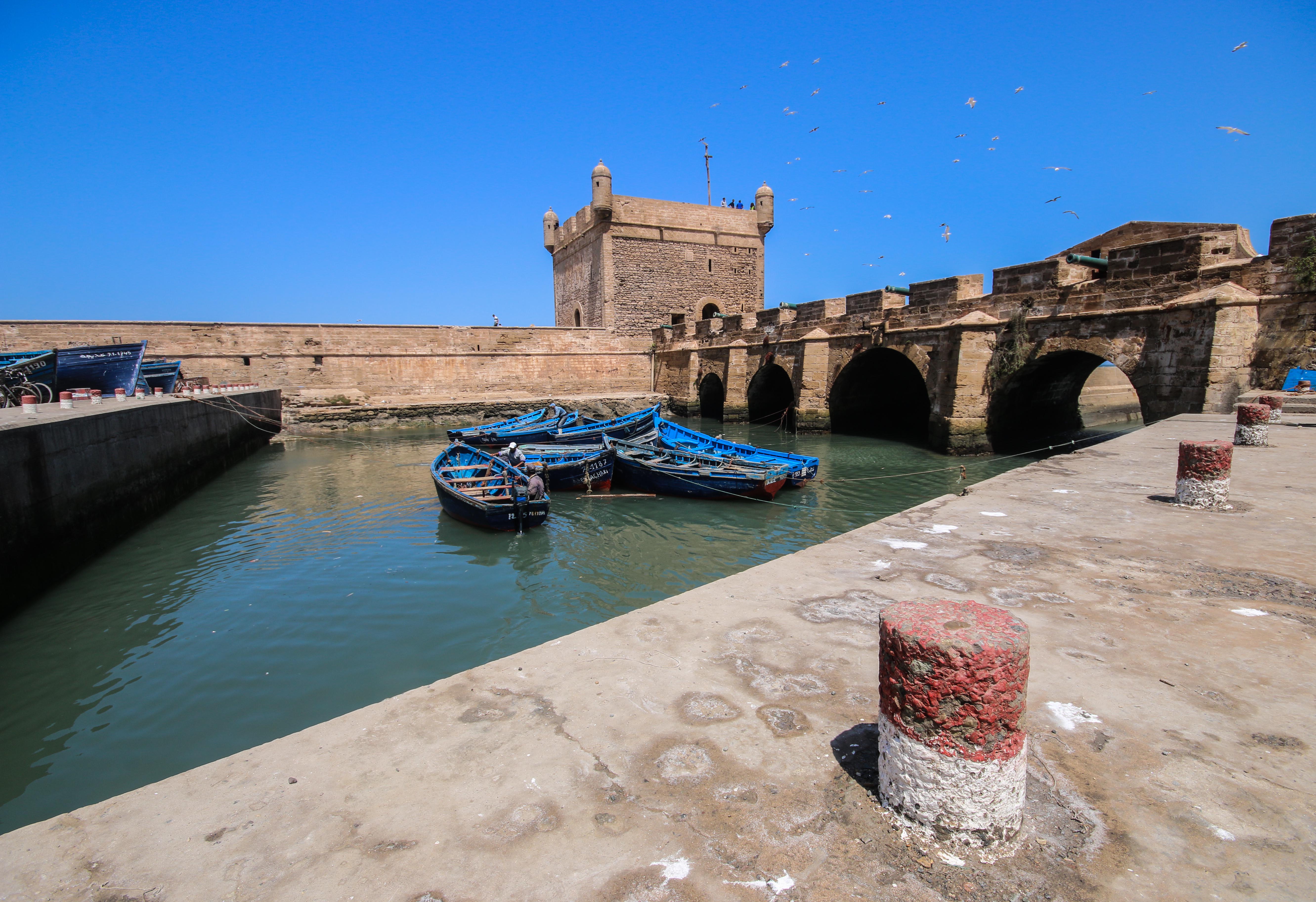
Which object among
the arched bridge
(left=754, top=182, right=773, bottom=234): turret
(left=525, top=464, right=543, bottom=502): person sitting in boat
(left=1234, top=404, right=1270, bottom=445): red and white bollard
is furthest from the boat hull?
(left=754, top=182, right=773, bottom=234): turret

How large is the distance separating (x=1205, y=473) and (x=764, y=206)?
30.2m

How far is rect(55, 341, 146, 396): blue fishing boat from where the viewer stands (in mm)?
14672

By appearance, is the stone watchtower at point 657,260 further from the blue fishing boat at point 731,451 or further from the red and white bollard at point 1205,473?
the red and white bollard at point 1205,473

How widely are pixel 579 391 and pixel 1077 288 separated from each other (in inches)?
831

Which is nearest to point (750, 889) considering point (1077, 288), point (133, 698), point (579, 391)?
point (133, 698)

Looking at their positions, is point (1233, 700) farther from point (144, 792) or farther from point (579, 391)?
point (579, 391)

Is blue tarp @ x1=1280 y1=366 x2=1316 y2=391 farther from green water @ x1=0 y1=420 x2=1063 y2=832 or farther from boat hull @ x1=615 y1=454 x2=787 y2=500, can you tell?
boat hull @ x1=615 y1=454 x2=787 y2=500

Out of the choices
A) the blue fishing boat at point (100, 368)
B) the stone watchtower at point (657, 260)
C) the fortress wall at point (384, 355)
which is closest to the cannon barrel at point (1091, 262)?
the fortress wall at point (384, 355)

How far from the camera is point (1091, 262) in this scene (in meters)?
11.6

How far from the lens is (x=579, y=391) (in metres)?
29.1

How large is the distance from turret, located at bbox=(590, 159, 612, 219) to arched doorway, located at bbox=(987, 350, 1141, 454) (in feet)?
65.4

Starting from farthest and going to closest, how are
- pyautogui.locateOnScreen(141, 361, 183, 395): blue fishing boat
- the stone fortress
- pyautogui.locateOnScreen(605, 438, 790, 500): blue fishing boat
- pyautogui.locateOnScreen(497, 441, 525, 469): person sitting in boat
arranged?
pyautogui.locateOnScreen(141, 361, 183, 395): blue fishing boat
pyautogui.locateOnScreen(605, 438, 790, 500): blue fishing boat
pyautogui.locateOnScreen(497, 441, 525, 469): person sitting in boat
the stone fortress

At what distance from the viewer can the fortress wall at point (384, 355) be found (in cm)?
2245

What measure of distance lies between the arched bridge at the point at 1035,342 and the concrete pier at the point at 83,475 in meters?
16.3
